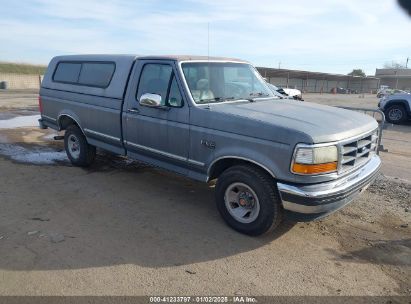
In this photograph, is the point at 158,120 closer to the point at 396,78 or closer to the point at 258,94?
the point at 258,94

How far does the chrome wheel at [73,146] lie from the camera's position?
6.83 metres

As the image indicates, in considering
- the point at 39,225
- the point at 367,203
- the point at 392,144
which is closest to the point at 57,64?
the point at 39,225

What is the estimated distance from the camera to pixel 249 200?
14.0ft

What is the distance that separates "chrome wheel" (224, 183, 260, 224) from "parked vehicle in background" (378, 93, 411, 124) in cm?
1294

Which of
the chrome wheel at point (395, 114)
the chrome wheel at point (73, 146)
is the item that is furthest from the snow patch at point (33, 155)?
the chrome wheel at point (395, 114)

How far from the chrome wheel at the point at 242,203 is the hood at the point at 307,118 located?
32.2 inches

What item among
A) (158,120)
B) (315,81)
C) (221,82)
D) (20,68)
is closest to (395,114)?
(221,82)

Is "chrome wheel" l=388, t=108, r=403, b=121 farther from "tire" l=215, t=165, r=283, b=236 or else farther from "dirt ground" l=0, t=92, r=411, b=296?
"tire" l=215, t=165, r=283, b=236

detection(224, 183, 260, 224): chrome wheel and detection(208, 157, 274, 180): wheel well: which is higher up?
detection(208, 157, 274, 180): wheel well

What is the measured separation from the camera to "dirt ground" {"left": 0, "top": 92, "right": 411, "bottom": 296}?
3355 mm

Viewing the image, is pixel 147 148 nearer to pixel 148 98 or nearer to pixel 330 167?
pixel 148 98

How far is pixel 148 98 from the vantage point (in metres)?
4.70

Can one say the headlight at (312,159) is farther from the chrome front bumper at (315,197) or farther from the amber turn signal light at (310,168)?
the chrome front bumper at (315,197)

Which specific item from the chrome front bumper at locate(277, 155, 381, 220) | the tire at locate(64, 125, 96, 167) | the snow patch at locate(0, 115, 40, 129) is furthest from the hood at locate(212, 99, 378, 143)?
the snow patch at locate(0, 115, 40, 129)
